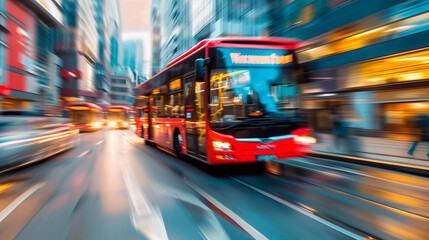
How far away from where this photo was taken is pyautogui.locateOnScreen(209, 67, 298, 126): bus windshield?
602 centimetres

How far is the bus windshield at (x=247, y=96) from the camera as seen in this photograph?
6020 mm

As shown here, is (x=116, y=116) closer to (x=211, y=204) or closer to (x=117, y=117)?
(x=117, y=117)

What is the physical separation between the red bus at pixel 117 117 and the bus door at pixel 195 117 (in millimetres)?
27197

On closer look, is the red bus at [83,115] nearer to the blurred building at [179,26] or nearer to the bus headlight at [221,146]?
the blurred building at [179,26]

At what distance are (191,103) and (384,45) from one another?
1078 cm

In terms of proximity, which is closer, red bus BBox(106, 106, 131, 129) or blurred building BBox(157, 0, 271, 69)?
blurred building BBox(157, 0, 271, 69)

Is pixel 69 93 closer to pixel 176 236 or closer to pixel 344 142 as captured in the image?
pixel 344 142

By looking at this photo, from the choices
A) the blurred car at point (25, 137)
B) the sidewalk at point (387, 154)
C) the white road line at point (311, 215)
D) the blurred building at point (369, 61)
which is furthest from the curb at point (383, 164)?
the blurred car at point (25, 137)

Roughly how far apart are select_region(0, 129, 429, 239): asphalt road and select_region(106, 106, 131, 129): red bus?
2655cm

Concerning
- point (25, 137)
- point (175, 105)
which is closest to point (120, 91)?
point (175, 105)

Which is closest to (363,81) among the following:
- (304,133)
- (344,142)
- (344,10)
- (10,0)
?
(344,10)

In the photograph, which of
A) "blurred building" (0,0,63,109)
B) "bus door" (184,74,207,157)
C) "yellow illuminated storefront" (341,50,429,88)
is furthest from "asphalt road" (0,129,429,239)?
"blurred building" (0,0,63,109)

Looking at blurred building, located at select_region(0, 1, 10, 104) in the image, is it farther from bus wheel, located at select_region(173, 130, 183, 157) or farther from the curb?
the curb

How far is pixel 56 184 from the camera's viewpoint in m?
5.88
